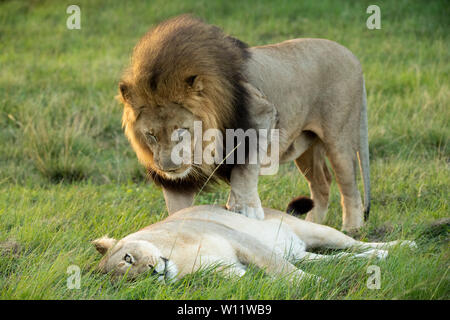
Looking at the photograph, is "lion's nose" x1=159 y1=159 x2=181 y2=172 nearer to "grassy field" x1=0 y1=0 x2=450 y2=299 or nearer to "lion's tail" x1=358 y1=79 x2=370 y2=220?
"grassy field" x1=0 y1=0 x2=450 y2=299

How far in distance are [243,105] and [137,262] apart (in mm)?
1335

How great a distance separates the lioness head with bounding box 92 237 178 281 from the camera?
3.30 metres

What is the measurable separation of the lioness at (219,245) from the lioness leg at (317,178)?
1.06m

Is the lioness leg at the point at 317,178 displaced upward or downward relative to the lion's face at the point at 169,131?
downward

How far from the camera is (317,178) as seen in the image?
217 inches

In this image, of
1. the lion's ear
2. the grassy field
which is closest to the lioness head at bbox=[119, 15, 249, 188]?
the lion's ear

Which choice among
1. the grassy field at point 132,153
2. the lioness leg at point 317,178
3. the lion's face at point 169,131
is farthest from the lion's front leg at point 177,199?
the lioness leg at point 317,178

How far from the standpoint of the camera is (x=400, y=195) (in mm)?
5477

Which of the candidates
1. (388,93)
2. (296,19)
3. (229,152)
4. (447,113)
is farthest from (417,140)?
(296,19)

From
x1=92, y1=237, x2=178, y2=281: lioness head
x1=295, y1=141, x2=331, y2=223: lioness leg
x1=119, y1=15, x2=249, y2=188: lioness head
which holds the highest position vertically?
x1=119, y1=15, x2=249, y2=188: lioness head

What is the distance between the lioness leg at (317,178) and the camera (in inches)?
215

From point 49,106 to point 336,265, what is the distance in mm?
4878

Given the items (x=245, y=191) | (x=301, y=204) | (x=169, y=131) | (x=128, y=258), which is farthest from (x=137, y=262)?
(x=301, y=204)
